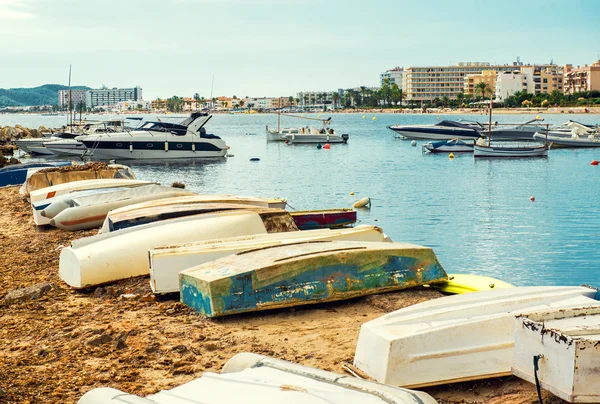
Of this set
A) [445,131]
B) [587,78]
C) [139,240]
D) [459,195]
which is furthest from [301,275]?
[587,78]

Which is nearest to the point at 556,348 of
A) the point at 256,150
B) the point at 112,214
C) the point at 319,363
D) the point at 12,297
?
the point at 319,363

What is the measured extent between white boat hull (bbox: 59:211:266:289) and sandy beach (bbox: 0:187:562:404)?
0.58ft

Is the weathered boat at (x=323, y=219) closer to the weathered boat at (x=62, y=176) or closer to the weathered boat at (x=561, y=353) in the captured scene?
the weathered boat at (x=62, y=176)

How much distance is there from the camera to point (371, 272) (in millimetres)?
7719

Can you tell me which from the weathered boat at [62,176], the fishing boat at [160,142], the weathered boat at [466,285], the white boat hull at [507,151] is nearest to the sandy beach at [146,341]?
the weathered boat at [466,285]

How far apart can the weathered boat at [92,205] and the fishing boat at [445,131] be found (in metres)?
52.7

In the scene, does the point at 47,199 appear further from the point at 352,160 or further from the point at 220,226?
the point at 352,160

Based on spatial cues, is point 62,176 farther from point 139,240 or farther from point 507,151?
point 507,151

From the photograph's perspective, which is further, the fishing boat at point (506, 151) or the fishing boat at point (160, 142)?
the fishing boat at point (506, 151)

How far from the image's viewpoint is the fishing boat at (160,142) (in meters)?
44.0

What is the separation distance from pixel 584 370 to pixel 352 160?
4877cm

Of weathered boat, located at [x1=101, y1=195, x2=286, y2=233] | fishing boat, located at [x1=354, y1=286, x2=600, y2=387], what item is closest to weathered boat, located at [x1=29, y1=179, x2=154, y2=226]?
weathered boat, located at [x1=101, y1=195, x2=286, y2=233]

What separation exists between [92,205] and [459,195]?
2099 cm

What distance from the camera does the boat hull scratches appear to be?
707cm
